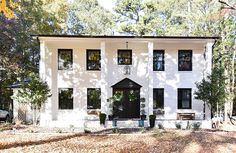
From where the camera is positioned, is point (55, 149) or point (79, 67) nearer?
point (55, 149)

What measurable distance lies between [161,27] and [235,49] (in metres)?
11.2

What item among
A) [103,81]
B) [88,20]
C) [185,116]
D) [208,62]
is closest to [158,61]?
[208,62]

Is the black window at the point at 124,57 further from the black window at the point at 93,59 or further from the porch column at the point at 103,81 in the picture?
the porch column at the point at 103,81

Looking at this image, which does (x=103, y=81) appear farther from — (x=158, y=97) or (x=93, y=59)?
(x=158, y=97)

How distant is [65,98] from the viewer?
2211 centimetres

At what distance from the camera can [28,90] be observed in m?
18.5

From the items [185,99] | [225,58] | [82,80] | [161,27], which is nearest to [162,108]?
[185,99]

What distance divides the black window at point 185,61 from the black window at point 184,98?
159 centimetres

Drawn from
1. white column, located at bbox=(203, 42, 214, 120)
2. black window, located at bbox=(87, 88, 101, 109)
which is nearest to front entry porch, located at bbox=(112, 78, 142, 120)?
black window, located at bbox=(87, 88, 101, 109)

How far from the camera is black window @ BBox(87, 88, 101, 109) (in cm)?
2212

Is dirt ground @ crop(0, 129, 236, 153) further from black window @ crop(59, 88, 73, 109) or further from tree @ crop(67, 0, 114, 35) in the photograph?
tree @ crop(67, 0, 114, 35)

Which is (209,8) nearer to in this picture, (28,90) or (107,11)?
(107,11)

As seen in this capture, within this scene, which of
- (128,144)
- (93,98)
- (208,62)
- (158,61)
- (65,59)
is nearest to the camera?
(128,144)

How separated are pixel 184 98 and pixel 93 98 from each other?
6876 mm
